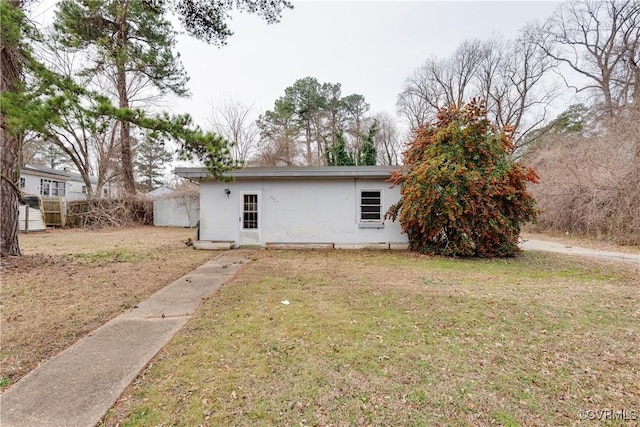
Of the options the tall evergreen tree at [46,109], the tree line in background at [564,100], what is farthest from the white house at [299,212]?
the tall evergreen tree at [46,109]

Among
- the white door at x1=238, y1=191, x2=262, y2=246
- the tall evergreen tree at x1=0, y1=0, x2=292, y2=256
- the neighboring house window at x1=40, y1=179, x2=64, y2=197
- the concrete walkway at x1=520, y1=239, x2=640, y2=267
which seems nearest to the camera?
the tall evergreen tree at x1=0, y1=0, x2=292, y2=256

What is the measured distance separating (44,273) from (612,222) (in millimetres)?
16656

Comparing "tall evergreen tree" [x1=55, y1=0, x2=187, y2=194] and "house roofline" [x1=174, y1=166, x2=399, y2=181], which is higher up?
"tall evergreen tree" [x1=55, y1=0, x2=187, y2=194]

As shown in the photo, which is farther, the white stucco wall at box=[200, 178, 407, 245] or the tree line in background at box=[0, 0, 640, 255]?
the white stucco wall at box=[200, 178, 407, 245]

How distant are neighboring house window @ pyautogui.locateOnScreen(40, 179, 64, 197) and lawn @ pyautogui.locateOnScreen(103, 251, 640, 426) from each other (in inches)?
1117

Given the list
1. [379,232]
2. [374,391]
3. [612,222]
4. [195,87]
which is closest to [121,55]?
[374,391]

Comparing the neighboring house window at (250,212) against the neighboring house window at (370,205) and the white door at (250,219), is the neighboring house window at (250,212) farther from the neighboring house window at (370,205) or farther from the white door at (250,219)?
the neighboring house window at (370,205)

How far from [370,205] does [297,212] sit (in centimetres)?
235

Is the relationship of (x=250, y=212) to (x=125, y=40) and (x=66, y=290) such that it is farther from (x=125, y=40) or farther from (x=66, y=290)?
(x=125, y=40)

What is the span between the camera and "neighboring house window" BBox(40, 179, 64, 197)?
23.3m

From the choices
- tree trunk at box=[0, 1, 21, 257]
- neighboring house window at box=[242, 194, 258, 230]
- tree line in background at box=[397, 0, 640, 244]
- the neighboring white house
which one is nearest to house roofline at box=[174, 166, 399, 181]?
neighboring house window at box=[242, 194, 258, 230]

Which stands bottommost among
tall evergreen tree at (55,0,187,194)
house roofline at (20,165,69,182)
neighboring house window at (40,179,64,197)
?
neighboring house window at (40,179,64,197)

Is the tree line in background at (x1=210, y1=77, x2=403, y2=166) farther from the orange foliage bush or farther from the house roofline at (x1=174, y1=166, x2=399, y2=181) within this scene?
the house roofline at (x1=174, y1=166, x2=399, y2=181)

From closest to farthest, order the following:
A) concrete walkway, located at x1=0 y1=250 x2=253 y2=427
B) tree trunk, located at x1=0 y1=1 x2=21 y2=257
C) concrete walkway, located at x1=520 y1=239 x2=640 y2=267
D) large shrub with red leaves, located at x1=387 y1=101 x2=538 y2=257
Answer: concrete walkway, located at x1=0 y1=250 x2=253 y2=427 → tree trunk, located at x1=0 y1=1 x2=21 y2=257 → large shrub with red leaves, located at x1=387 y1=101 x2=538 y2=257 → concrete walkway, located at x1=520 y1=239 x2=640 y2=267
